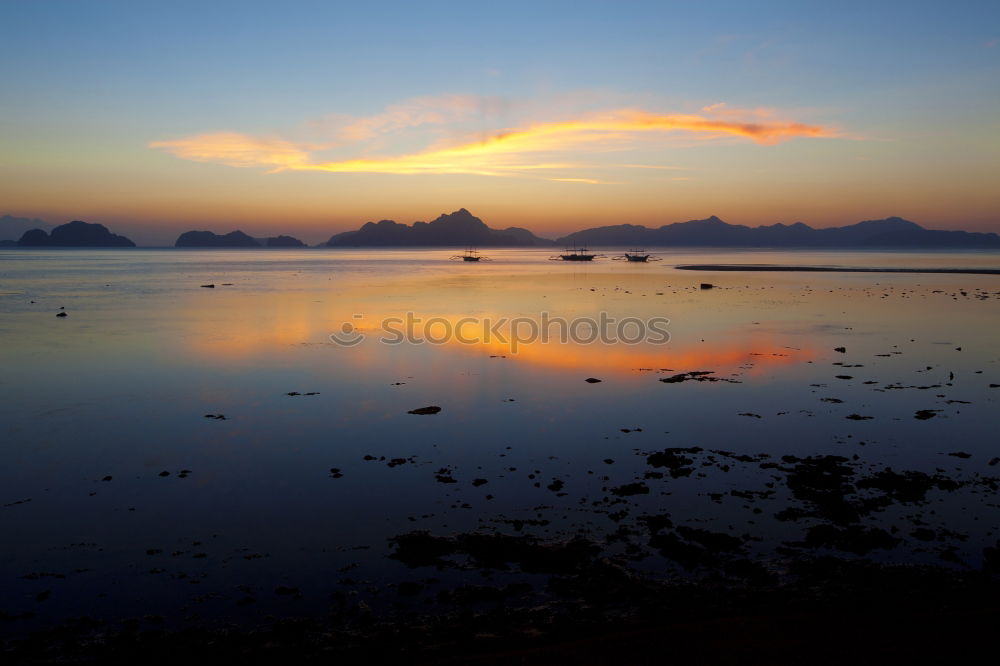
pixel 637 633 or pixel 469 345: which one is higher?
pixel 469 345

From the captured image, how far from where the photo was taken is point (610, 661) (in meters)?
5.96

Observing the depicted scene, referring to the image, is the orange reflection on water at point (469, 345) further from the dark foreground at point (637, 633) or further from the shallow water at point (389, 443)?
the dark foreground at point (637, 633)

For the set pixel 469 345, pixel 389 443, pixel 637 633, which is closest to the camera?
pixel 637 633

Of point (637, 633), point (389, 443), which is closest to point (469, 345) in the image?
point (389, 443)

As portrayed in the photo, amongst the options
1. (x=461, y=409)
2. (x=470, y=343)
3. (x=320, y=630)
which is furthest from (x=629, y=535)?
(x=470, y=343)

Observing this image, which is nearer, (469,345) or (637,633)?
(637,633)

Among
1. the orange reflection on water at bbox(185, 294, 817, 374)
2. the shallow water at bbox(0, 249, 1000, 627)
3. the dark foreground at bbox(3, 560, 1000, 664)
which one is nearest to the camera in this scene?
the dark foreground at bbox(3, 560, 1000, 664)

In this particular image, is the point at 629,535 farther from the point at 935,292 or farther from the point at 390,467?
the point at 935,292

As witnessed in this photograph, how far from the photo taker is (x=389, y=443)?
44.6 feet

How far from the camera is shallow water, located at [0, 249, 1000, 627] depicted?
8461mm

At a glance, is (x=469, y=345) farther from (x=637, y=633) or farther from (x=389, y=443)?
(x=637, y=633)

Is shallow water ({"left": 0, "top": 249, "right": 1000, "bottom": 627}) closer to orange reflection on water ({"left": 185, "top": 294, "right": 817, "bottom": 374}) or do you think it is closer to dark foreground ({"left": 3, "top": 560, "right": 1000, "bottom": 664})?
orange reflection on water ({"left": 185, "top": 294, "right": 817, "bottom": 374})

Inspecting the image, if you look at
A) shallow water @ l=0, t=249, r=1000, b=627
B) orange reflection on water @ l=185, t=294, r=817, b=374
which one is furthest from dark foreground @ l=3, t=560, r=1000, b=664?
orange reflection on water @ l=185, t=294, r=817, b=374

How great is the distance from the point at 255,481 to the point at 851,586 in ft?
30.6
